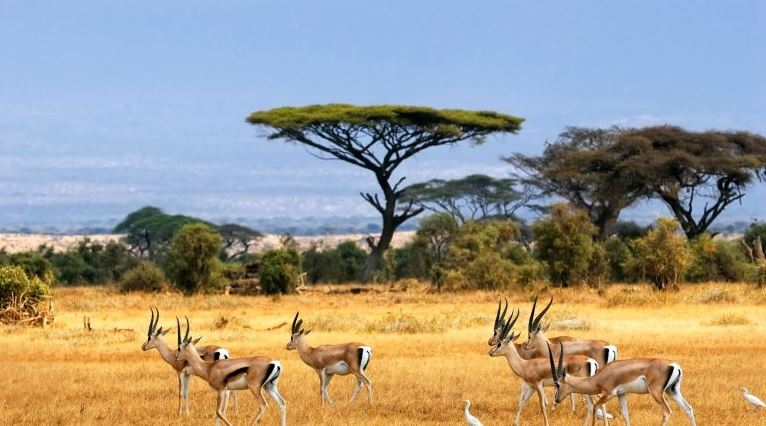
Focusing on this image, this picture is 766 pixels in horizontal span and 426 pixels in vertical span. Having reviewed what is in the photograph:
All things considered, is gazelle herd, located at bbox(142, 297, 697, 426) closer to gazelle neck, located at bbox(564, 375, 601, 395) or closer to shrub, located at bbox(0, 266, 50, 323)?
gazelle neck, located at bbox(564, 375, 601, 395)

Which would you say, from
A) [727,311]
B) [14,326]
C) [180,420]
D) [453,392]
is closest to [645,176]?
[727,311]

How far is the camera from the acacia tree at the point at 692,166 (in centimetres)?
4153

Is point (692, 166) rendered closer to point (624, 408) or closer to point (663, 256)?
point (663, 256)

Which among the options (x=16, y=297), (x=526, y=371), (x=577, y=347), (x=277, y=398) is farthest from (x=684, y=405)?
(x=16, y=297)

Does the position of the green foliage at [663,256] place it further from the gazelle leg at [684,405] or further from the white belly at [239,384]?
the white belly at [239,384]

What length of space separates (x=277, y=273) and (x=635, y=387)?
23.5 metres

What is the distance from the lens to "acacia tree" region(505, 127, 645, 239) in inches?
1719

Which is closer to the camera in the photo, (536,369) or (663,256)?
(536,369)

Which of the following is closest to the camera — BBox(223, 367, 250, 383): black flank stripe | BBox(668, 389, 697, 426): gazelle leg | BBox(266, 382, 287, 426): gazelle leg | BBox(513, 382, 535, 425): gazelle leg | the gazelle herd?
BBox(668, 389, 697, 426): gazelle leg

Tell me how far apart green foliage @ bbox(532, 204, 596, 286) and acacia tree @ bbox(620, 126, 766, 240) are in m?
9.54

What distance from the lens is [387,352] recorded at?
58.7ft

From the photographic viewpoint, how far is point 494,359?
16.6 m

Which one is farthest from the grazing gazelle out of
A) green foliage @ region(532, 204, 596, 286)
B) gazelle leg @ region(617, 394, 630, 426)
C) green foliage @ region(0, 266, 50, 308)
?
green foliage @ region(532, 204, 596, 286)

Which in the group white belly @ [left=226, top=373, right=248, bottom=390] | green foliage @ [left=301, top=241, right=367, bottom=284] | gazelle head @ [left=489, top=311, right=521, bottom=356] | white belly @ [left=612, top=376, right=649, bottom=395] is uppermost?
gazelle head @ [left=489, top=311, right=521, bottom=356]
